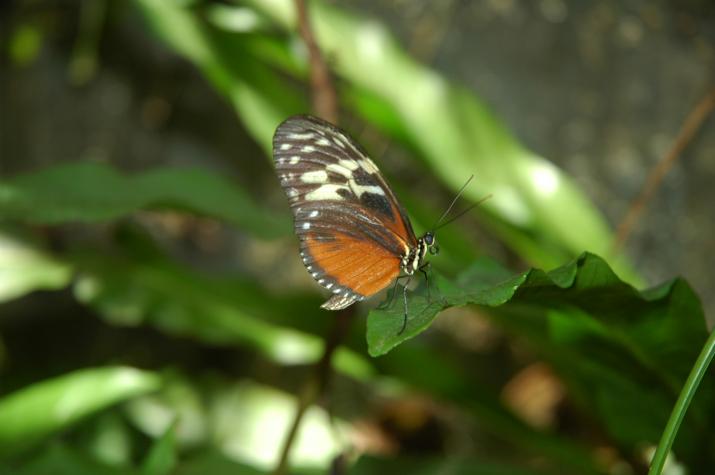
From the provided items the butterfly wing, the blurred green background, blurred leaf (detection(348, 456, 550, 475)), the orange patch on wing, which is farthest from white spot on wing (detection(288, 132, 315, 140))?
blurred leaf (detection(348, 456, 550, 475))

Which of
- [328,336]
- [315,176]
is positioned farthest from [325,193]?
[328,336]

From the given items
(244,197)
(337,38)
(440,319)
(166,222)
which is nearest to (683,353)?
(244,197)

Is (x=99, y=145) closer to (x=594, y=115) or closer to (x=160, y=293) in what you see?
(x=160, y=293)

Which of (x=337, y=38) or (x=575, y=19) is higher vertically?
(x=575, y=19)

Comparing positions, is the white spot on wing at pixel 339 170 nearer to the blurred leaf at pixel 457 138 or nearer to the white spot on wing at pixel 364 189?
the white spot on wing at pixel 364 189

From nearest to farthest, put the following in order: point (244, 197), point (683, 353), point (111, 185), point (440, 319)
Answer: point (683, 353)
point (111, 185)
point (244, 197)
point (440, 319)

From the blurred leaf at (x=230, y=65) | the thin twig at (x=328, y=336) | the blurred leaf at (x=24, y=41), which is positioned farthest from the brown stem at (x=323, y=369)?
the blurred leaf at (x=24, y=41)

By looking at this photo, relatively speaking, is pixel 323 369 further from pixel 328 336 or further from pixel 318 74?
pixel 318 74
